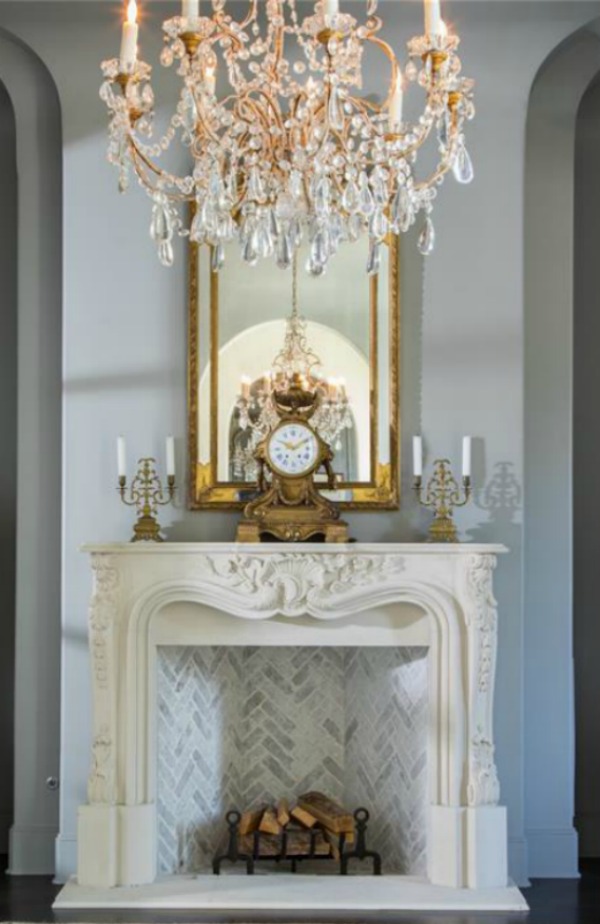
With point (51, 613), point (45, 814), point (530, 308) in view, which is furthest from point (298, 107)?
point (45, 814)

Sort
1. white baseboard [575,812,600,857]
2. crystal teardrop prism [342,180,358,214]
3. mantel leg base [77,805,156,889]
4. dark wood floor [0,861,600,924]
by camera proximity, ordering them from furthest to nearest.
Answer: white baseboard [575,812,600,857]
mantel leg base [77,805,156,889]
dark wood floor [0,861,600,924]
crystal teardrop prism [342,180,358,214]

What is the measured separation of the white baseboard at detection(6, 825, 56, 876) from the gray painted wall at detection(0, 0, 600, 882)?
0.29 m

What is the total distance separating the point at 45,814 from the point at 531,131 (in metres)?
3.52

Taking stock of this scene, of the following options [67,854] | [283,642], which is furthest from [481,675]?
[67,854]

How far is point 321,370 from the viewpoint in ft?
18.4

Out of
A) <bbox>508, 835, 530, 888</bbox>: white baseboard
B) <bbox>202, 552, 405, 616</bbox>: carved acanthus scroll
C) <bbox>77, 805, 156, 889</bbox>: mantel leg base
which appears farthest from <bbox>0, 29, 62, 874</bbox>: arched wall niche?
<bbox>508, 835, 530, 888</bbox>: white baseboard

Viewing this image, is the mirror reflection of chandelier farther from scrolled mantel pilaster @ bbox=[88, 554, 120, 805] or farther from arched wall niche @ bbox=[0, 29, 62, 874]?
arched wall niche @ bbox=[0, 29, 62, 874]

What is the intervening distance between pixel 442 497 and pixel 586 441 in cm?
114

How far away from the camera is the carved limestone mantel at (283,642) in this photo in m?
5.22

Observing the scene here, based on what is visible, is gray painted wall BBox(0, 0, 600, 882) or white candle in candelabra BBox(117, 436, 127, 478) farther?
gray painted wall BBox(0, 0, 600, 882)

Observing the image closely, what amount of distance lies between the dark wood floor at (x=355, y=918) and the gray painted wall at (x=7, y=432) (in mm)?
835

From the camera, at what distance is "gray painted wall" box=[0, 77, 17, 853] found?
6223 mm

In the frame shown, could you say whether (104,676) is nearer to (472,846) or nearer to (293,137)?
(472,846)

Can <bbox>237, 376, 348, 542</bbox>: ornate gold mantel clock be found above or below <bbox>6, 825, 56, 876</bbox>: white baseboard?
above
